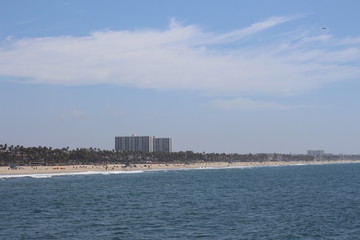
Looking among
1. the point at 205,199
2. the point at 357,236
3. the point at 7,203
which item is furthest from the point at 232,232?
the point at 7,203

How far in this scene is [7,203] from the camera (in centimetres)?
6544

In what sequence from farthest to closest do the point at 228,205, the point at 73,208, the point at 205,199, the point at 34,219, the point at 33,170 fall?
the point at 33,170 < the point at 205,199 < the point at 228,205 < the point at 73,208 < the point at 34,219

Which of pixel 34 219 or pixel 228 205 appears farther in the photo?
pixel 228 205

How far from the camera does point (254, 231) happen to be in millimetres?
42375

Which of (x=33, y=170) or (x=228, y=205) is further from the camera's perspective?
(x=33, y=170)

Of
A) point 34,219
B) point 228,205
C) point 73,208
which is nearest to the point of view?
point 34,219

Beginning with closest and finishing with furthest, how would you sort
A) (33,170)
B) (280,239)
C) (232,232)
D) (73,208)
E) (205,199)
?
(280,239) < (232,232) < (73,208) < (205,199) < (33,170)

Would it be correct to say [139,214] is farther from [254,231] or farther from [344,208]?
[344,208]

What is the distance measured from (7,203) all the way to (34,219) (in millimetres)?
18284

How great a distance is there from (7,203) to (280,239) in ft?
135

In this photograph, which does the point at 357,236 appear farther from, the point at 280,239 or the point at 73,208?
the point at 73,208

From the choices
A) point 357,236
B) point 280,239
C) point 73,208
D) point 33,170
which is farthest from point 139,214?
point 33,170

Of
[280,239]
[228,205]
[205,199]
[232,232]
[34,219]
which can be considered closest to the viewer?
[280,239]

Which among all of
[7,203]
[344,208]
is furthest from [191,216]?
[7,203]
